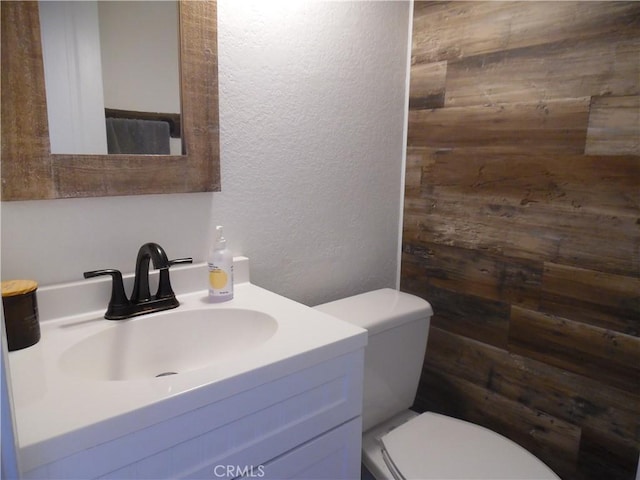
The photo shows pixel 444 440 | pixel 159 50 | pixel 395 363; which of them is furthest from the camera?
pixel 395 363

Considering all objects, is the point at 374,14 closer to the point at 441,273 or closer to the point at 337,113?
the point at 337,113

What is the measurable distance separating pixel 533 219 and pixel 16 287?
1339 mm

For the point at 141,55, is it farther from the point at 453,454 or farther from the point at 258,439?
the point at 453,454

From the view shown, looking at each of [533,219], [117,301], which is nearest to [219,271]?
[117,301]

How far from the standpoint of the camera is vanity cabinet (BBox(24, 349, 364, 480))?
628 millimetres

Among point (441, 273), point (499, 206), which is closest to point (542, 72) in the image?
point (499, 206)

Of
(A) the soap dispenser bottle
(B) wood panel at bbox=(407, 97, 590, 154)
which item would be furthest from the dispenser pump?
(B) wood panel at bbox=(407, 97, 590, 154)

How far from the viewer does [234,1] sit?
1.13 m

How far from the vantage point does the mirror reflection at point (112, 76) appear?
911mm

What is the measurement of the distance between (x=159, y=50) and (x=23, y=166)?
1.35ft

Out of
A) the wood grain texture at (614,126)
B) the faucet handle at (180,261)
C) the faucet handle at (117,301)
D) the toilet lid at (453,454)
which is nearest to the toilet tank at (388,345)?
the toilet lid at (453,454)

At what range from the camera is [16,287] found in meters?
0.81

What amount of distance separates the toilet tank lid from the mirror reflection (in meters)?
0.67

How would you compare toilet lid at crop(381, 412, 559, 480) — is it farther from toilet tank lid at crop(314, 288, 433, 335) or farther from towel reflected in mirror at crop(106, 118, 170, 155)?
towel reflected in mirror at crop(106, 118, 170, 155)
